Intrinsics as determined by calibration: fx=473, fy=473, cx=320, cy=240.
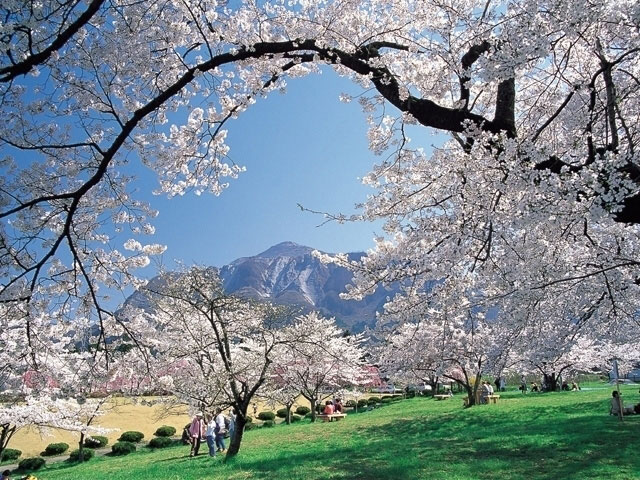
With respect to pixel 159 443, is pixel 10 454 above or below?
above

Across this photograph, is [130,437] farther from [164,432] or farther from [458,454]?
[458,454]

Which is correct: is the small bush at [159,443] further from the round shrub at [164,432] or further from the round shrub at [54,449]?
the round shrub at [54,449]

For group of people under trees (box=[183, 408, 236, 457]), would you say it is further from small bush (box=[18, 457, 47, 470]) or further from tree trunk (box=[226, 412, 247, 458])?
small bush (box=[18, 457, 47, 470])

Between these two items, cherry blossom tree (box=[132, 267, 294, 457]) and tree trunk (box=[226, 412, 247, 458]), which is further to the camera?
tree trunk (box=[226, 412, 247, 458])

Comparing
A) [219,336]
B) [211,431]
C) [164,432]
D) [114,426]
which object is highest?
[219,336]

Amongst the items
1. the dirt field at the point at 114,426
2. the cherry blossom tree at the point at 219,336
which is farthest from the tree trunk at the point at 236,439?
the dirt field at the point at 114,426

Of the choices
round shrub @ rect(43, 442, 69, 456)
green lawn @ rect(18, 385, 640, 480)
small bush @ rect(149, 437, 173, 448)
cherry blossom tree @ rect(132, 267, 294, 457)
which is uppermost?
cherry blossom tree @ rect(132, 267, 294, 457)

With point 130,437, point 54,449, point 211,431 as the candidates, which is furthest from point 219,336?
point 130,437

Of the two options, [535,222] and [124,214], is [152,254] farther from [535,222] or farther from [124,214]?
[535,222]

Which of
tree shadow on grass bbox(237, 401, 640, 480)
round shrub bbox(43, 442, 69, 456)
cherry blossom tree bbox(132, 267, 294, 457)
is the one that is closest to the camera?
tree shadow on grass bbox(237, 401, 640, 480)

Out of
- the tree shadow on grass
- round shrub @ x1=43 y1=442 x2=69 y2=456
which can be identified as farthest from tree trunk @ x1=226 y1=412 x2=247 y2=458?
round shrub @ x1=43 y1=442 x2=69 y2=456

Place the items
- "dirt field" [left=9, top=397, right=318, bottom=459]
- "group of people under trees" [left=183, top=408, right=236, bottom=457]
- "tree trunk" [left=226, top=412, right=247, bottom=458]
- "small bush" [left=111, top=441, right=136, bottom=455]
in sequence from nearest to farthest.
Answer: "tree trunk" [left=226, top=412, right=247, bottom=458], "group of people under trees" [left=183, top=408, right=236, bottom=457], "small bush" [left=111, top=441, right=136, bottom=455], "dirt field" [left=9, top=397, right=318, bottom=459]

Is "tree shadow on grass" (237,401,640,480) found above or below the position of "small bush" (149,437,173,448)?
above

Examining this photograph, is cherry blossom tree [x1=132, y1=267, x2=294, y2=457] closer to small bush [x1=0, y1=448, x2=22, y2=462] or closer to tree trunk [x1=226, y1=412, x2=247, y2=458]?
tree trunk [x1=226, y1=412, x2=247, y2=458]
